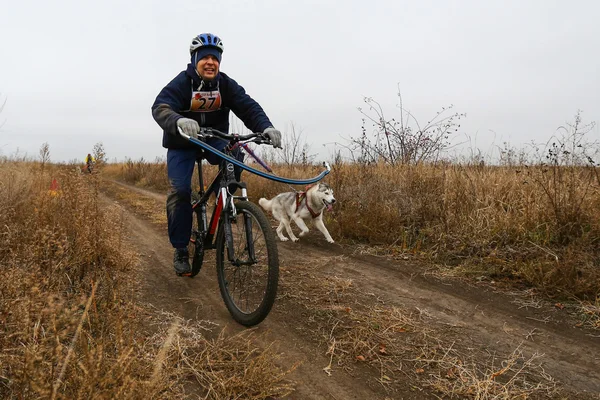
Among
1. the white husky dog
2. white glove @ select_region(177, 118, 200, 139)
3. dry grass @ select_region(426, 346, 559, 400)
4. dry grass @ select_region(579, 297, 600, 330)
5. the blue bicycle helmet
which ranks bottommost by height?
dry grass @ select_region(426, 346, 559, 400)

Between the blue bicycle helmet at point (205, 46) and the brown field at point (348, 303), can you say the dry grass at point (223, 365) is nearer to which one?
the brown field at point (348, 303)

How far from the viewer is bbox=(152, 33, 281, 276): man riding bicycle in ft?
10.8

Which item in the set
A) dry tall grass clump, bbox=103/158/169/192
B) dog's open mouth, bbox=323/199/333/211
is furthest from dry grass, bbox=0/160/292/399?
dry tall grass clump, bbox=103/158/169/192

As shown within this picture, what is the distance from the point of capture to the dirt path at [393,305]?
7.04 ft

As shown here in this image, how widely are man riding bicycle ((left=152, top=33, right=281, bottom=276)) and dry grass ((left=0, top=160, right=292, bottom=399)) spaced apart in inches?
26.7

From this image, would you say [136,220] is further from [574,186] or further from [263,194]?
[574,186]

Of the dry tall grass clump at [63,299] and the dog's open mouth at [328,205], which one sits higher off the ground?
the dog's open mouth at [328,205]

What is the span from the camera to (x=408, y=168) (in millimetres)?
6703

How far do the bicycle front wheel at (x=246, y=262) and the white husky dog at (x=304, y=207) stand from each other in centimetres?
284

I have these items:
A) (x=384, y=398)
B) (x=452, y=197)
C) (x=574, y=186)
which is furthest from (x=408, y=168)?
(x=384, y=398)

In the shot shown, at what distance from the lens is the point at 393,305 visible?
324 cm

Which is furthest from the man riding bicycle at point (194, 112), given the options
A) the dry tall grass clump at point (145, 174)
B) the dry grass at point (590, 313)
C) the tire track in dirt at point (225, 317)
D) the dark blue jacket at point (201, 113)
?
the dry tall grass clump at point (145, 174)

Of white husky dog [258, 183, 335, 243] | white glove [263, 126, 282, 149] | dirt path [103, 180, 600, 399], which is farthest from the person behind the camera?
white husky dog [258, 183, 335, 243]

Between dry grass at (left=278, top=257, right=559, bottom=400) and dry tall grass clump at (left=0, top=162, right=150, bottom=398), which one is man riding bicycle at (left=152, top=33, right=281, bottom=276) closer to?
dry tall grass clump at (left=0, top=162, right=150, bottom=398)
